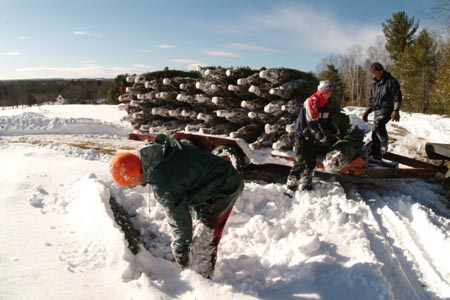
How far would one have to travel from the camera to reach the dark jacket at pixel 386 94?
21.0 feet

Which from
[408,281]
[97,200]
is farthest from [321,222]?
[97,200]

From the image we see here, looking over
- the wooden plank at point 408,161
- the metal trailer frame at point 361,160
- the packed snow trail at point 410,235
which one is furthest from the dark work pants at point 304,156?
the wooden plank at point 408,161

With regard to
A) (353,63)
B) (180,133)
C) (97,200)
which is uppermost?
(353,63)

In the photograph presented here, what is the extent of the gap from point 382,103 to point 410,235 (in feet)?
9.58

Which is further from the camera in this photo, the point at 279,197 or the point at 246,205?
the point at 279,197

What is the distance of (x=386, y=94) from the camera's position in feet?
21.4

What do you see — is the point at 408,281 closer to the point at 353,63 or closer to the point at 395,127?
the point at 395,127

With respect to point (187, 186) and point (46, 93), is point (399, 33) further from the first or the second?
point (46, 93)

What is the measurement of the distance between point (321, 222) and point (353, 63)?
1925 inches

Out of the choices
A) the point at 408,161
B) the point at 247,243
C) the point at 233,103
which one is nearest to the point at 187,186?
the point at 247,243

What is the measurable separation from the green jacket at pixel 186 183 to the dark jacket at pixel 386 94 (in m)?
4.39

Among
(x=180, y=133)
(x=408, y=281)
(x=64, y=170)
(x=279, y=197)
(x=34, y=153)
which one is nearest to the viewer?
(x=408, y=281)

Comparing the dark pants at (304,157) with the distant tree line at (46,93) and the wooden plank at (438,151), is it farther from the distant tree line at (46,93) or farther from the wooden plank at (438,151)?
the distant tree line at (46,93)

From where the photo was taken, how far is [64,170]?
6.43 meters
